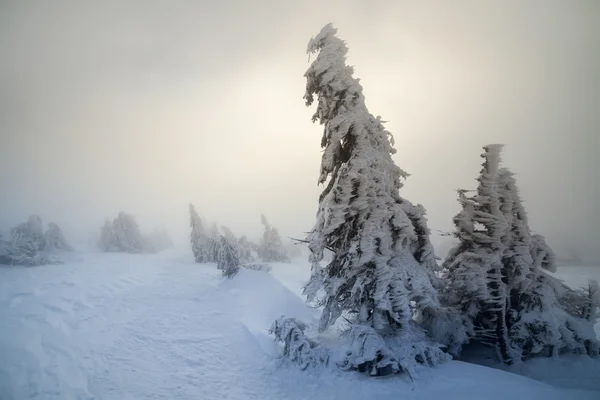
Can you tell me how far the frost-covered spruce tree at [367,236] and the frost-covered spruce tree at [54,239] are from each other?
41.2 metres

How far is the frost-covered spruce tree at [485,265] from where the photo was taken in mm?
9852

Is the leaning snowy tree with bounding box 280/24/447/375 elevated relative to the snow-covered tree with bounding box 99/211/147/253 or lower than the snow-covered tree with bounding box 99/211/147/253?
elevated

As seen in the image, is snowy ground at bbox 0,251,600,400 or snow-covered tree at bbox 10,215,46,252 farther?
snow-covered tree at bbox 10,215,46,252

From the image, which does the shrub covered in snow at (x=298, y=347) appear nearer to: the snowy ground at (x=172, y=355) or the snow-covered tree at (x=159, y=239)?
the snowy ground at (x=172, y=355)

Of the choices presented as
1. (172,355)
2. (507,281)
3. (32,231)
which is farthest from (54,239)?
(507,281)

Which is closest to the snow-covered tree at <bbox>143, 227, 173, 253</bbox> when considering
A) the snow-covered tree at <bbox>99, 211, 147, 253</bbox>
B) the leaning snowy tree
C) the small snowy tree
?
the snow-covered tree at <bbox>99, 211, 147, 253</bbox>

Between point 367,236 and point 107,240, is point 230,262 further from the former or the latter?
point 107,240

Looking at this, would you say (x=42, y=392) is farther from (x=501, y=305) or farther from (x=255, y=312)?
(x=501, y=305)

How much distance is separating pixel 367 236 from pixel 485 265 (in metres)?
5.26

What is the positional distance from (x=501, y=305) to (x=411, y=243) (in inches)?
173

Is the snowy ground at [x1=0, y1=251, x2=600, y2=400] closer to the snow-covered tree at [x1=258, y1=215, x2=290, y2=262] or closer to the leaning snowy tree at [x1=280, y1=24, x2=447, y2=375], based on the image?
the leaning snowy tree at [x1=280, y1=24, x2=447, y2=375]

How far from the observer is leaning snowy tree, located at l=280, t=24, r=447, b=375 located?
8609 mm

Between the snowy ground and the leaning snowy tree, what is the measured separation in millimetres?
1143

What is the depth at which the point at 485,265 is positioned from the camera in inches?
390
